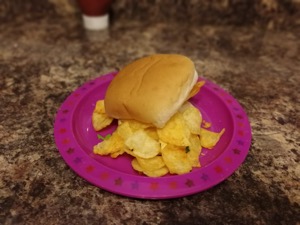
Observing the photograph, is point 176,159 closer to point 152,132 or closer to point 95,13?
point 152,132

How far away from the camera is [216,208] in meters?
0.69

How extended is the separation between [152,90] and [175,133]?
0.35ft

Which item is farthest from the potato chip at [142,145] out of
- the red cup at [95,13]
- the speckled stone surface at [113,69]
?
the red cup at [95,13]

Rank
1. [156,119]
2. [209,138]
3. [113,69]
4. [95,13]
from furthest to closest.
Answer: [95,13] → [113,69] → [209,138] → [156,119]

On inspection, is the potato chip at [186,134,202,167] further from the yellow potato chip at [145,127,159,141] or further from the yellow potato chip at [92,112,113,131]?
the yellow potato chip at [92,112,113,131]

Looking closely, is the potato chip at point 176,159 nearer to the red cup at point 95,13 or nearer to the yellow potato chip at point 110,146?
the yellow potato chip at point 110,146

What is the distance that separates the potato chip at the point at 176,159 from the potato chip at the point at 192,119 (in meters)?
0.07

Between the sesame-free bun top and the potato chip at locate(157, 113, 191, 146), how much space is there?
0.02m

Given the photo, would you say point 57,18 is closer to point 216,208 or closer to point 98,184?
point 98,184

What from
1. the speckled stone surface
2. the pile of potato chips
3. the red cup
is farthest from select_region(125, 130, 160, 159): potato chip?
the red cup

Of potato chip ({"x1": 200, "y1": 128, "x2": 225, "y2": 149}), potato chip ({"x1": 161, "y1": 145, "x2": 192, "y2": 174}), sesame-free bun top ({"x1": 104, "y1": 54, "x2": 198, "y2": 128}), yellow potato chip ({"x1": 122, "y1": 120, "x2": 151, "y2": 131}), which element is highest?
sesame-free bun top ({"x1": 104, "y1": 54, "x2": 198, "y2": 128})

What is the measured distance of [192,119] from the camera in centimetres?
81

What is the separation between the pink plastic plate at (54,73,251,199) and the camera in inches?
27.3

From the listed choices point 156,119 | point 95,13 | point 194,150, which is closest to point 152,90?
point 156,119
